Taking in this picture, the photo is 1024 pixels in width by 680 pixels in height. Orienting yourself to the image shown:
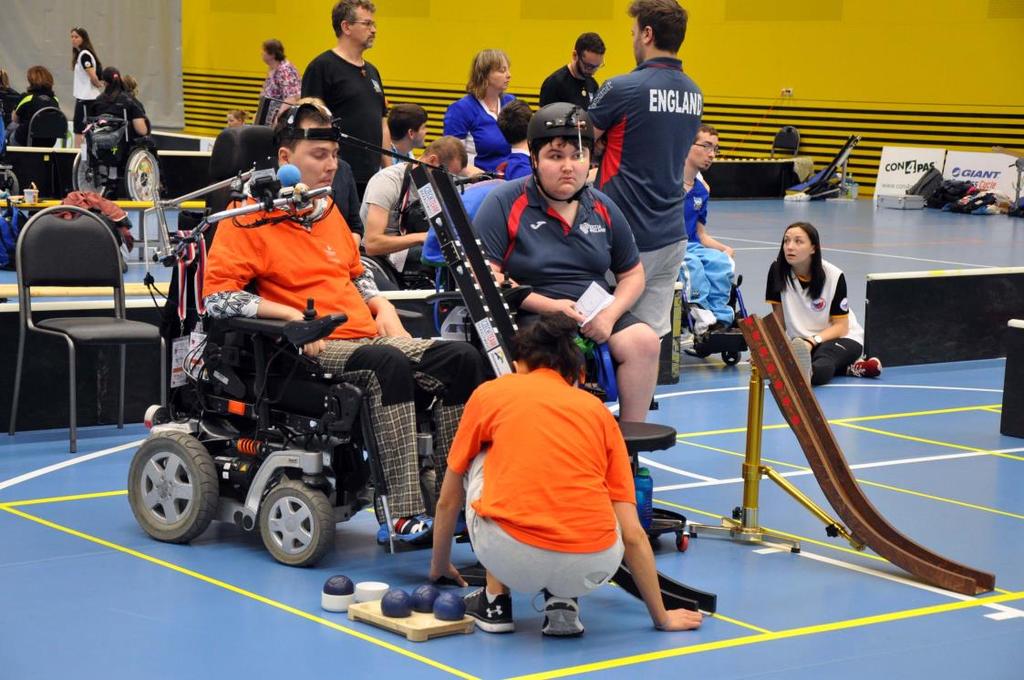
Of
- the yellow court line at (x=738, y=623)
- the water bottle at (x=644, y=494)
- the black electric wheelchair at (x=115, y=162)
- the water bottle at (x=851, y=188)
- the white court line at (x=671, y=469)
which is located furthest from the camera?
the water bottle at (x=851, y=188)

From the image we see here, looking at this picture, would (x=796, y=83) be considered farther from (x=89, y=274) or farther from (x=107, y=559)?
(x=107, y=559)

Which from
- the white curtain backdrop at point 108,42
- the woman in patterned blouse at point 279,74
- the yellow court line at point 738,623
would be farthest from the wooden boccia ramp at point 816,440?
the white curtain backdrop at point 108,42

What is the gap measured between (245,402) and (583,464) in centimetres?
150

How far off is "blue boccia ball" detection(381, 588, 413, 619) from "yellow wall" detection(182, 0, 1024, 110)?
18.4 metres

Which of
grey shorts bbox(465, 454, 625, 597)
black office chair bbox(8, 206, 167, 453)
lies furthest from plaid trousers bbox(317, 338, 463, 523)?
black office chair bbox(8, 206, 167, 453)

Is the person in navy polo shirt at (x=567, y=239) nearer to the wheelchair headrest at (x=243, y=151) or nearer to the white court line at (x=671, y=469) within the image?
the wheelchair headrest at (x=243, y=151)

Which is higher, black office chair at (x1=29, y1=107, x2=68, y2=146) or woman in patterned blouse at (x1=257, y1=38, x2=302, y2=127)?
woman in patterned blouse at (x1=257, y1=38, x2=302, y2=127)

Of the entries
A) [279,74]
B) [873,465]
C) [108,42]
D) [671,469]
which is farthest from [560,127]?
[108,42]

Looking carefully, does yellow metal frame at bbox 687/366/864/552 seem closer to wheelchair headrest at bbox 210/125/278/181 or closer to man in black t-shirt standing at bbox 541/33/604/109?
wheelchair headrest at bbox 210/125/278/181

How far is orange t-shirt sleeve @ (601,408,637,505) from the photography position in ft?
13.4

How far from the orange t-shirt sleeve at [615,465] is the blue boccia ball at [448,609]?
532 millimetres

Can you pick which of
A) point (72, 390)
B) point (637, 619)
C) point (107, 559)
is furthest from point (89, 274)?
point (637, 619)

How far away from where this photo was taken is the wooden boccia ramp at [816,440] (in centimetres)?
511

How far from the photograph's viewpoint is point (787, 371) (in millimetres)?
5340
